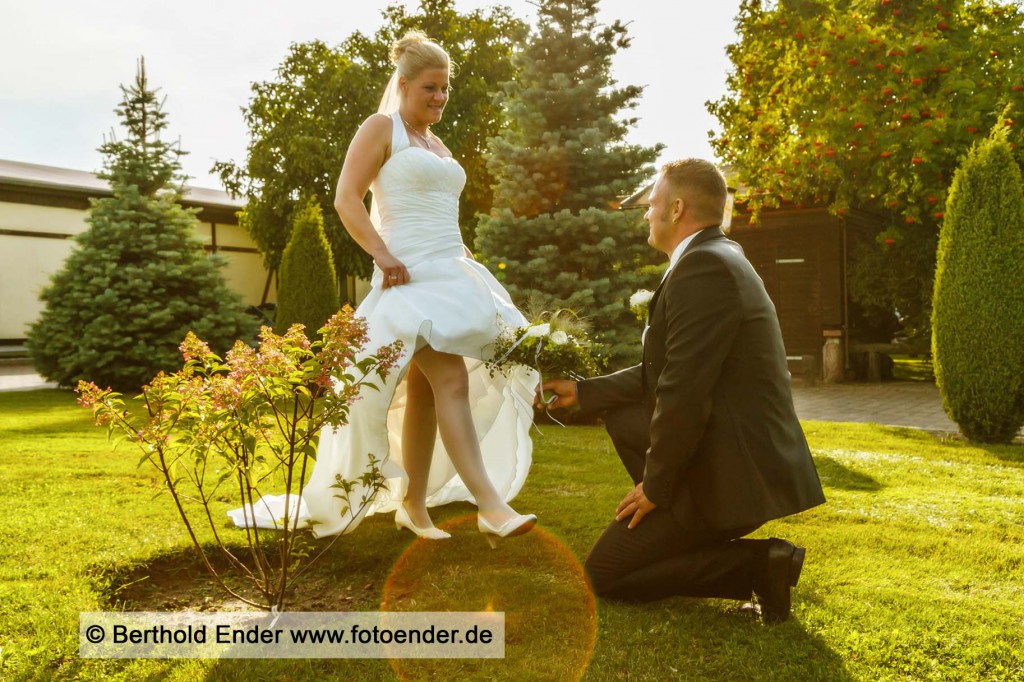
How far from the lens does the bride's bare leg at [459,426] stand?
362 centimetres

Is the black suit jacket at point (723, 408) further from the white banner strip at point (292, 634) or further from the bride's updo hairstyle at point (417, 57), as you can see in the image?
the bride's updo hairstyle at point (417, 57)

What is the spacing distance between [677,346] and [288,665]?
1748mm

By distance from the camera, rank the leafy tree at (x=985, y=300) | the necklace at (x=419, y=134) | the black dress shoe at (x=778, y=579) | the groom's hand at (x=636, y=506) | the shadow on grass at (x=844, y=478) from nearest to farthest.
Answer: the black dress shoe at (x=778, y=579)
the groom's hand at (x=636, y=506)
the necklace at (x=419, y=134)
the shadow on grass at (x=844, y=478)
the leafy tree at (x=985, y=300)

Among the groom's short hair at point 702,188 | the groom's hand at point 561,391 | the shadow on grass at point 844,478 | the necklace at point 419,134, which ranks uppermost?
the necklace at point 419,134

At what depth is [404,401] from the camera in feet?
14.9

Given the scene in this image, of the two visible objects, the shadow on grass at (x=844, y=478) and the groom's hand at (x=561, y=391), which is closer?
the groom's hand at (x=561, y=391)

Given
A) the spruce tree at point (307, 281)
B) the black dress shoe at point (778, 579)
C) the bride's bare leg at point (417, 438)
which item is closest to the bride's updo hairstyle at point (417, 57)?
the bride's bare leg at point (417, 438)

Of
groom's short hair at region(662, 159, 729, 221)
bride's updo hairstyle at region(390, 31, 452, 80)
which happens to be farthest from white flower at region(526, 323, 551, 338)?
bride's updo hairstyle at region(390, 31, 452, 80)

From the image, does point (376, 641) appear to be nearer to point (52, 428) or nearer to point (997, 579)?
point (997, 579)

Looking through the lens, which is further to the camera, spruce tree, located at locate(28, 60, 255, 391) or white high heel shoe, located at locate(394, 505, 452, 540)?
spruce tree, located at locate(28, 60, 255, 391)

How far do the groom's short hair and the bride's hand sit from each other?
1401 mm

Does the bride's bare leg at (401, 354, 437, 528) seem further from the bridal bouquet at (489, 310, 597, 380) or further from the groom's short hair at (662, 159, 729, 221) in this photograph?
the groom's short hair at (662, 159, 729, 221)

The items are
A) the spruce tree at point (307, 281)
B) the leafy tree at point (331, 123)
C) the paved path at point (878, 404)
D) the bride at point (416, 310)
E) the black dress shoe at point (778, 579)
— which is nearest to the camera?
the black dress shoe at point (778, 579)

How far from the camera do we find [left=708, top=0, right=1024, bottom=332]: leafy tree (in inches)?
468
